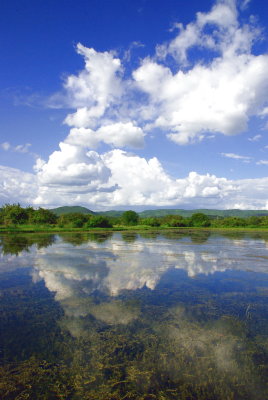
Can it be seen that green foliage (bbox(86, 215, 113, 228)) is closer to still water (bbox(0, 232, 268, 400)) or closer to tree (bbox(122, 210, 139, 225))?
tree (bbox(122, 210, 139, 225))

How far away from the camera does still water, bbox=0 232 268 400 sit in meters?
6.80

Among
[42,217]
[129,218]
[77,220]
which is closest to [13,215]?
[42,217]

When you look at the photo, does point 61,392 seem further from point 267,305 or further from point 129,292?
point 267,305

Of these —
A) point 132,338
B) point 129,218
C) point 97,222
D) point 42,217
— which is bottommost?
point 132,338

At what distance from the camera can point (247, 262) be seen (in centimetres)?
2647

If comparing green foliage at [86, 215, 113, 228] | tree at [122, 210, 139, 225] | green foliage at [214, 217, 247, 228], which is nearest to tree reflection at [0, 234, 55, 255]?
green foliage at [86, 215, 113, 228]

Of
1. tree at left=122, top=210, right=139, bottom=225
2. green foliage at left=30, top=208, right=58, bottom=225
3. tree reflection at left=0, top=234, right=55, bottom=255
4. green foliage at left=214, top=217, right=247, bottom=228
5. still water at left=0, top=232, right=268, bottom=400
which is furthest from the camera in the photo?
green foliage at left=214, top=217, right=247, bottom=228

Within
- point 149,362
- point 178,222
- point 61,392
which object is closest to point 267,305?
point 149,362

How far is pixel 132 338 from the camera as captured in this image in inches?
368

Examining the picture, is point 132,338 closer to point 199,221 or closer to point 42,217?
point 42,217

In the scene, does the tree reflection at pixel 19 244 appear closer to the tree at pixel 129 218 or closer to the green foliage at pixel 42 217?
the green foliage at pixel 42 217

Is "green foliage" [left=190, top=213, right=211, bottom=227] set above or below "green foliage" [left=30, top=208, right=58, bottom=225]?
below

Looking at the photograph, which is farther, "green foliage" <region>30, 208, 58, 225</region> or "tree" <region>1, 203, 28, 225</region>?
"green foliage" <region>30, 208, 58, 225</region>

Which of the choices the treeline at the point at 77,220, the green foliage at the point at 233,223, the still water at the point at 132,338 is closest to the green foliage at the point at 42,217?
the treeline at the point at 77,220
